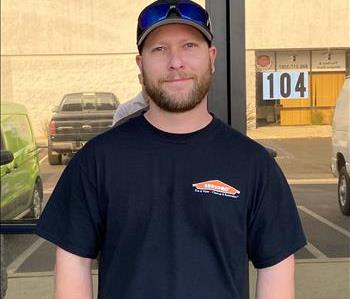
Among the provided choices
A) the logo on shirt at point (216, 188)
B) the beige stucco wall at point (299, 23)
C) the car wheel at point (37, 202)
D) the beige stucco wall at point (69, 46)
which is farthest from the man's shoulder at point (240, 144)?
the car wheel at point (37, 202)

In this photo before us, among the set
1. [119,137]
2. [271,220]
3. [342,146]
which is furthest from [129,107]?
[271,220]

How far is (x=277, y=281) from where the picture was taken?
1.73 meters

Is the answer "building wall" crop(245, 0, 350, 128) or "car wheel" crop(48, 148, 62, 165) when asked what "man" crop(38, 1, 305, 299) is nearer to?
"building wall" crop(245, 0, 350, 128)

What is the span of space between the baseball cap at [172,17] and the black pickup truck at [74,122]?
2.16m

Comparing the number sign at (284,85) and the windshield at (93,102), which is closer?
the number sign at (284,85)

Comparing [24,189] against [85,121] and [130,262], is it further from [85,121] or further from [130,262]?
[130,262]

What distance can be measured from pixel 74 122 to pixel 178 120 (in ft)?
7.69

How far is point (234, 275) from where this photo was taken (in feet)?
5.57

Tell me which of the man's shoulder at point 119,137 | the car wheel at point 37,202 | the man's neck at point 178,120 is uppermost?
the man's neck at point 178,120

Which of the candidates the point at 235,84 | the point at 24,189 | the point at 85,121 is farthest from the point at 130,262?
the point at 24,189

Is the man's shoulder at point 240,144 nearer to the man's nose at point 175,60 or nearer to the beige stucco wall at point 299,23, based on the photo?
the man's nose at point 175,60

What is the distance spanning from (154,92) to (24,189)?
2690 mm

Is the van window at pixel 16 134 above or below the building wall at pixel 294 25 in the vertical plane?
below

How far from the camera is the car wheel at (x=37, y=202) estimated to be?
4086 mm
